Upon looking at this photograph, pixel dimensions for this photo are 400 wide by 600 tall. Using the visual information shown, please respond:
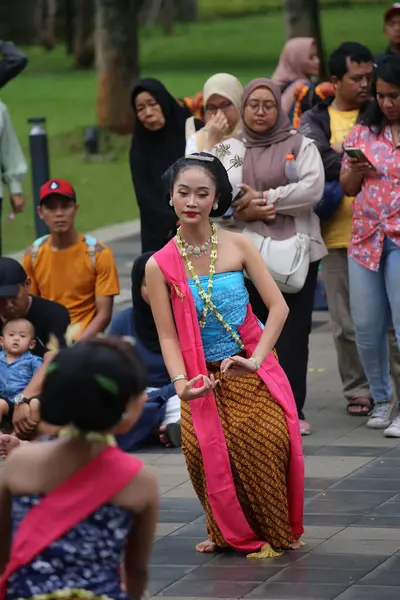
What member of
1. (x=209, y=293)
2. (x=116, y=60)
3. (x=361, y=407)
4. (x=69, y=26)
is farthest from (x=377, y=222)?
(x=69, y=26)

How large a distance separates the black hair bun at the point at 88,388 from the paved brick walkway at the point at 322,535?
Answer: 85.9 inches

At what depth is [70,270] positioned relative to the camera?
8656mm

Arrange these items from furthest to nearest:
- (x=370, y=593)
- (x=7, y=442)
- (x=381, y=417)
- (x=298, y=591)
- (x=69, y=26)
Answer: (x=69, y=26) < (x=381, y=417) < (x=7, y=442) < (x=298, y=591) < (x=370, y=593)

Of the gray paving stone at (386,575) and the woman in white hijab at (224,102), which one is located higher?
the woman in white hijab at (224,102)

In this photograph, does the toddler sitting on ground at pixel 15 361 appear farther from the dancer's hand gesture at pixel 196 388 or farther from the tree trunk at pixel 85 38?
the tree trunk at pixel 85 38

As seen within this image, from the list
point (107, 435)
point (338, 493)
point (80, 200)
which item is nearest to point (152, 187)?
point (338, 493)

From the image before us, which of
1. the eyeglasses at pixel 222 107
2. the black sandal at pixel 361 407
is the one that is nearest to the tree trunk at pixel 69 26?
the eyeglasses at pixel 222 107

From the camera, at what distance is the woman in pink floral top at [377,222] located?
305 inches

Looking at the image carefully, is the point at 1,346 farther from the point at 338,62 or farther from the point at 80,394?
the point at 80,394

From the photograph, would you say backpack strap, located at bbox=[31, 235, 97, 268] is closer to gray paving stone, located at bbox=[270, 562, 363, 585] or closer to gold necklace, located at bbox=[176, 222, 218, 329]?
gold necklace, located at bbox=[176, 222, 218, 329]

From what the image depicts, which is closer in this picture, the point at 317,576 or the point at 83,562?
the point at 83,562

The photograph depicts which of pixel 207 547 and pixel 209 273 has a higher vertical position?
pixel 209 273

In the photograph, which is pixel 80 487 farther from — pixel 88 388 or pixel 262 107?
pixel 262 107

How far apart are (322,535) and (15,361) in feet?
6.86
